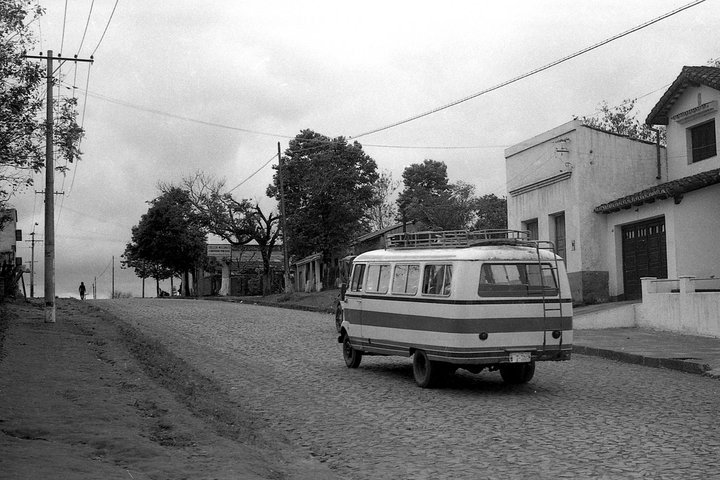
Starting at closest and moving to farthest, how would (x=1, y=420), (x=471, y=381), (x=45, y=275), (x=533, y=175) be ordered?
(x=1, y=420)
(x=471, y=381)
(x=45, y=275)
(x=533, y=175)

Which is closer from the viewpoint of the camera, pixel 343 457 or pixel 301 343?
pixel 343 457

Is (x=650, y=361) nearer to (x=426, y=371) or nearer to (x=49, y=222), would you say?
(x=426, y=371)

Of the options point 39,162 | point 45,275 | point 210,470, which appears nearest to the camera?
point 210,470

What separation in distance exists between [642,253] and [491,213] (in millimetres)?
34279

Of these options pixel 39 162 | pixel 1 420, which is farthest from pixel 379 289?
pixel 39 162

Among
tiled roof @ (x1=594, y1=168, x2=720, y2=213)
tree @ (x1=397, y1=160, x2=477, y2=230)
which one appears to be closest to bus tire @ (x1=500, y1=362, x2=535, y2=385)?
tiled roof @ (x1=594, y1=168, x2=720, y2=213)

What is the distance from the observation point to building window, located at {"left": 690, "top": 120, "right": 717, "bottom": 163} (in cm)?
2566

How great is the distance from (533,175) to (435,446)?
23.3 meters

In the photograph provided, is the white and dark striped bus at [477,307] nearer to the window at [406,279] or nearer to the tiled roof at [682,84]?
the window at [406,279]

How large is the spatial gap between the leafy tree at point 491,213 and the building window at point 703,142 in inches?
1212

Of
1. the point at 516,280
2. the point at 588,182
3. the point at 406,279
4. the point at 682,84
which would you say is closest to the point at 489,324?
the point at 516,280

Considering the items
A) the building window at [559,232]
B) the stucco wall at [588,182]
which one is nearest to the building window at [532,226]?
the building window at [559,232]

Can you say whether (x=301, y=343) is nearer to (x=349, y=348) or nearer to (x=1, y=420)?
(x=349, y=348)

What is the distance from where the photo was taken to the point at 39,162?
18.5 meters
